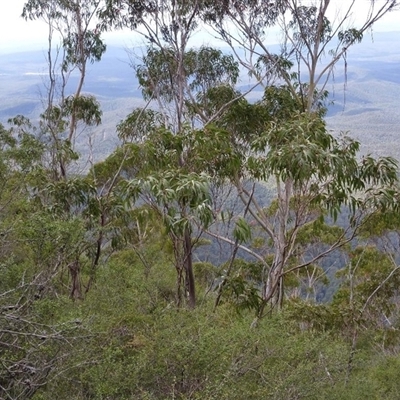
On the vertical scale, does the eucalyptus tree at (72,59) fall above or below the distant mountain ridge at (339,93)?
above

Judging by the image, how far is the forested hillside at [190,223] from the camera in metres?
4.09

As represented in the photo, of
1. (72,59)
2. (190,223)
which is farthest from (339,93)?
(190,223)

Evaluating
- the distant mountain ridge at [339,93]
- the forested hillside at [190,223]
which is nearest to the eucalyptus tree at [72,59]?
the forested hillside at [190,223]

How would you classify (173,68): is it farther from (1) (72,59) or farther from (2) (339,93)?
(2) (339,93)

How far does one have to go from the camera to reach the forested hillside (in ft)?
13.4

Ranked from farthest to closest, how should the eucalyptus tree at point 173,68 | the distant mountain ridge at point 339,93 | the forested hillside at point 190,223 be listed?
the distant mountain ridge at point 339,93 → the eucalyptus tree at point 173,68 → the forested hillside at point 190,223

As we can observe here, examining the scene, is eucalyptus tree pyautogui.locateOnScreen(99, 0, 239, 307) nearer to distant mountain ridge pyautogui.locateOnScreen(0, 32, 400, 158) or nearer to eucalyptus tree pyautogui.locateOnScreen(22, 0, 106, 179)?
eucalyptus tree pyautogui.locateOnScreen(22, 0, 106, 179)

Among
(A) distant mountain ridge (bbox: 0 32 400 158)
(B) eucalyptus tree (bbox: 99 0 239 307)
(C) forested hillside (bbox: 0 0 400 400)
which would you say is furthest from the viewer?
(A) distant mountain ridge (bbox: 0 32 400 158)

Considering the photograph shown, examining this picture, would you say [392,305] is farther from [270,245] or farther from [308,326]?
[308,326]

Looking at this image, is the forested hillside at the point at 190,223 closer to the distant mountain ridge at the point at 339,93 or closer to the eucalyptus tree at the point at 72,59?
the eucalyptus tree at the point at 72,59

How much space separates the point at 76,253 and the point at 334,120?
5188 centimetres

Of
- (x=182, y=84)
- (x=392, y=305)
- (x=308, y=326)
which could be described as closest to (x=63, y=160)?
(x=182, y=84)

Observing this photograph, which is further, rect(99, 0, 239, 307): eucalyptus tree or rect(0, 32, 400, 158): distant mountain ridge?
rect(0, 32, 400, 158): distant mountain ridge

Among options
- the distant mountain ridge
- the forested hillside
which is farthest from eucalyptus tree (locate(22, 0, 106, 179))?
the distant mountain ridge
